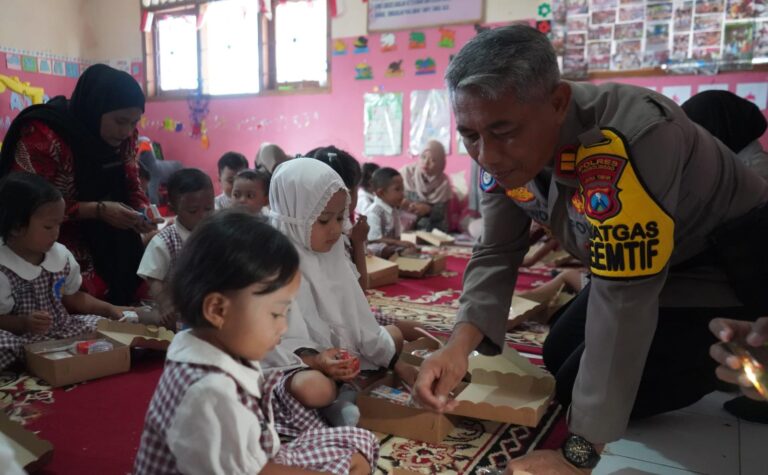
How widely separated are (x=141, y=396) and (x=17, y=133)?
4.44 feet

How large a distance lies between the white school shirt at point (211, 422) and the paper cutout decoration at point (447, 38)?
16.2 ft

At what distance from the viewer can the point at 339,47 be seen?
5.82m

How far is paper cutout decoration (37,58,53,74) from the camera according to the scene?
21.4 feet

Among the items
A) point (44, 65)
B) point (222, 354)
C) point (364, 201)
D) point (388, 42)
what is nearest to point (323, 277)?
point (222, 354)

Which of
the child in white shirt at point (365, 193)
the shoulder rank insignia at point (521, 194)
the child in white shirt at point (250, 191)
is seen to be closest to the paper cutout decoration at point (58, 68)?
the child in white shirt at point (365, 193)

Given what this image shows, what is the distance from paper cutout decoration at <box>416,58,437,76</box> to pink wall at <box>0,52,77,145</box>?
3.86m

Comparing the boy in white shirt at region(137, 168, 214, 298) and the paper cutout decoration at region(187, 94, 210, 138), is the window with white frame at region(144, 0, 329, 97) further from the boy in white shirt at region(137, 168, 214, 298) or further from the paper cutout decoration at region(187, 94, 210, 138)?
the boy in white shirt at region(137, 168, 214, 298)

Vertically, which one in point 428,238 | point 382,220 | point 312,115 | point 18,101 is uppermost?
point 18,101

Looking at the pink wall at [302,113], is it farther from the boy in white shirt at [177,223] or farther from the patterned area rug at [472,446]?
the patterned area rug at [472,446]

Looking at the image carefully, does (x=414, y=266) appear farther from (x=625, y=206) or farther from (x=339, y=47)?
(x=339, y=47)

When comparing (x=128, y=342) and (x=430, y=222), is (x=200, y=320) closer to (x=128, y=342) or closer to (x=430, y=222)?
(x=128, y=342)

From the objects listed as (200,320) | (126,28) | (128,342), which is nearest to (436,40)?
(126,28)

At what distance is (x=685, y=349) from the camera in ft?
4.60

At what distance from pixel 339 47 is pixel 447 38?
3.65ft
